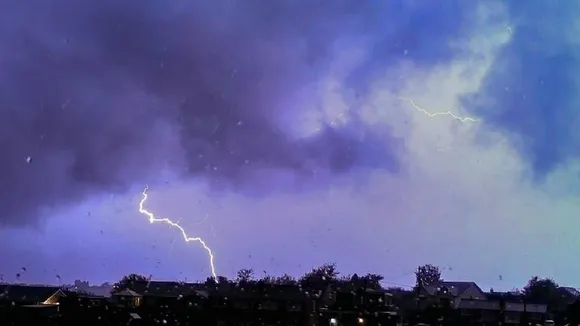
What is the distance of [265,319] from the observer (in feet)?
153

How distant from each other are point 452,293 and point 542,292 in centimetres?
1011

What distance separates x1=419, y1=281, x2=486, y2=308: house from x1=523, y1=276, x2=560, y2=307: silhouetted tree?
5.39m

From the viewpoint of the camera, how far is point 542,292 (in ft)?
237

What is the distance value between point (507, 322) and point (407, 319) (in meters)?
9.02

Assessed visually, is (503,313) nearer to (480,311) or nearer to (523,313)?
(523,313)

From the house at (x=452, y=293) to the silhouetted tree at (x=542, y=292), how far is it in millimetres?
5386

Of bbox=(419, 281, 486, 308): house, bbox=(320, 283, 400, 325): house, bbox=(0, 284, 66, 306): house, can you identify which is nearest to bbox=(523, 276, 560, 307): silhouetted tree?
bbox=(419, 281, 486, 308): house

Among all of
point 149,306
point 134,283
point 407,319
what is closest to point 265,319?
point 149,306

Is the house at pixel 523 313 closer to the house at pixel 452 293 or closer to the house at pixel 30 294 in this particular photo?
the house at pixel 452 293

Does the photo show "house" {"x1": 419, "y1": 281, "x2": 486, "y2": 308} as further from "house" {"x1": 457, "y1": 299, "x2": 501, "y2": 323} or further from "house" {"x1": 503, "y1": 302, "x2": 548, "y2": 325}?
"house" {"x1": 503, "y1": 302, "x2": 548, "y2": 325}

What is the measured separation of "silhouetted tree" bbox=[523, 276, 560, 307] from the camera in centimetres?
6838

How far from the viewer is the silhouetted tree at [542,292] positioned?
224 ft

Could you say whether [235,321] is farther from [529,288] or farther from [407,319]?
[529,288]

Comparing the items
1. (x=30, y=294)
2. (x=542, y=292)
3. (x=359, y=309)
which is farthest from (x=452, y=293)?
(x=30, y=294)
